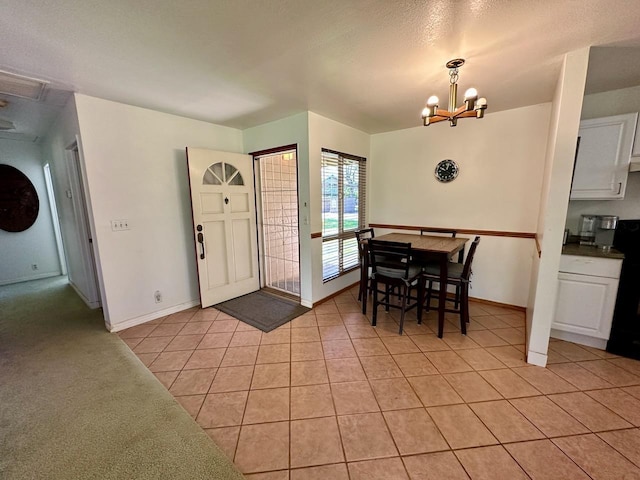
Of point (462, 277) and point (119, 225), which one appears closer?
point (462, 277)

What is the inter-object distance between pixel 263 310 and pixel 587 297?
3.24 metres

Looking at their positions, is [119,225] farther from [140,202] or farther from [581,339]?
[581,339]

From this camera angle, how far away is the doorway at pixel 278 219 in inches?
147

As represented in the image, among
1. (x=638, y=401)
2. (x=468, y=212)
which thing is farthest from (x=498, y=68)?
(x=638, y=401)

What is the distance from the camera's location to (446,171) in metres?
3.45

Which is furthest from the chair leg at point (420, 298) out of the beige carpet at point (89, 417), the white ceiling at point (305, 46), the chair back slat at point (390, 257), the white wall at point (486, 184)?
the beige carpet at point (89, 417)

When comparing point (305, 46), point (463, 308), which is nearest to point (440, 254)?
point (463, 308)

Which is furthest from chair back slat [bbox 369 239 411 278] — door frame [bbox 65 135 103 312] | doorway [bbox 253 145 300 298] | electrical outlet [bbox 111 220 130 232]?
door frame [bbox 65 135 103 312]

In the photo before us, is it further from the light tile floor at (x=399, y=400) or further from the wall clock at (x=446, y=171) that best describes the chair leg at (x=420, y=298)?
the wall clock at (x=446, y=171)

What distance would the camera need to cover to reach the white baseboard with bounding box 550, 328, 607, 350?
91.0 inches

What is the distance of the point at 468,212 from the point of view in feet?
11.0

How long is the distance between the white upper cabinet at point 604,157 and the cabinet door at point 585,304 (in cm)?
79

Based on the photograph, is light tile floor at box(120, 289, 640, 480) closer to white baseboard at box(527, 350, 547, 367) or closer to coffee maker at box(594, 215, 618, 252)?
white baseboard at box(527, 350, 547, 367)

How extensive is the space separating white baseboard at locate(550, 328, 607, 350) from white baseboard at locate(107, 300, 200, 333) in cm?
407
